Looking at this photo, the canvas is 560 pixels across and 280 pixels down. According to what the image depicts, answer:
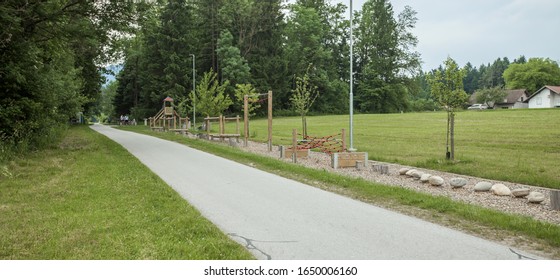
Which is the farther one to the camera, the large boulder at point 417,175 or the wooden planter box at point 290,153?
the wooden planter box at point 290,153

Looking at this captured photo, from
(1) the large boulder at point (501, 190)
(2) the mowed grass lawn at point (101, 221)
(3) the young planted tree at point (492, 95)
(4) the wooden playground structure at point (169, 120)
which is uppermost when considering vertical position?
(3) the young planted tree at point (492, 95)

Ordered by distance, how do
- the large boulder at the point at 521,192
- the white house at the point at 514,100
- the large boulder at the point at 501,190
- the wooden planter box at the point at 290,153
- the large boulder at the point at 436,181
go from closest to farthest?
the large boulder at the point at 521,192 < the large boulder at the point at 501,190 < the large boulder at the point at 436,181 < the wooden planter box at the point at 290,153 < the white house at the point at 514,100

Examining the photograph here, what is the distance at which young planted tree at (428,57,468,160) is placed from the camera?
41.6ft

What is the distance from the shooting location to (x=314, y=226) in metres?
5.63

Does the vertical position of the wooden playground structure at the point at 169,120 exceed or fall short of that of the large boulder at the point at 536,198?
it exceeds it

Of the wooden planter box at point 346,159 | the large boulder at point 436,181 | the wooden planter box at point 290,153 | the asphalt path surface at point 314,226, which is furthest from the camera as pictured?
the wooden planter box at point 290,153

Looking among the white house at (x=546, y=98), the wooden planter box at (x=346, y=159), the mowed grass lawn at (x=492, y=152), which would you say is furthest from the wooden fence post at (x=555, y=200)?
the white house at (x=546, y=98)

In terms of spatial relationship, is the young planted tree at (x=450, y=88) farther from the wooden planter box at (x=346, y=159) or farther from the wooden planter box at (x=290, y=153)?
the wooden planter box at (x=290, y=153)

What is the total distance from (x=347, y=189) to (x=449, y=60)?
6.51m

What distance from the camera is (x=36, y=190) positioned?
25.7ft

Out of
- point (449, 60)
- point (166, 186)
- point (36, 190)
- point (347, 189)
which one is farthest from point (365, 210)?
point (449, 60)

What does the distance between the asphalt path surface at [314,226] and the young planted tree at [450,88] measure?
631 cm

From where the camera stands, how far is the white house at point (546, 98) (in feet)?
125
